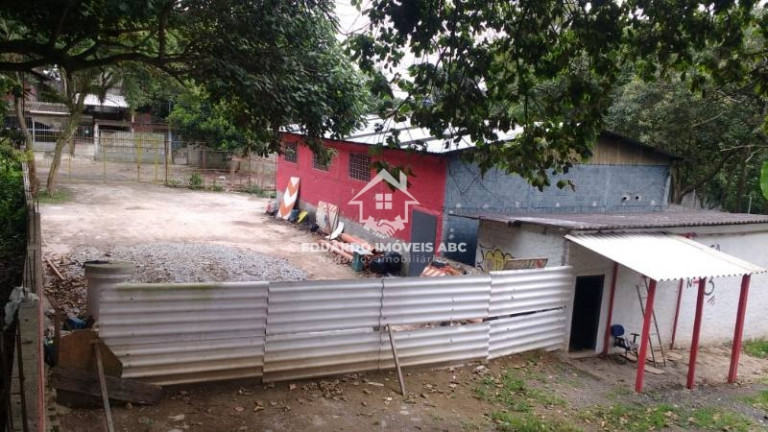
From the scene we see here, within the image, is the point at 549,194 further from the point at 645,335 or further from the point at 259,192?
the point at 259,192

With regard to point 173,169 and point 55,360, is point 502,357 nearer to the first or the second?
point 55,360

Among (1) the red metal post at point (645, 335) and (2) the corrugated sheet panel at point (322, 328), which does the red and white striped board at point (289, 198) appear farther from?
(1) the red metal post at point (645, 335)

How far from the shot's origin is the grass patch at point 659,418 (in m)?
7.32

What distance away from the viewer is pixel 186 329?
6.31m

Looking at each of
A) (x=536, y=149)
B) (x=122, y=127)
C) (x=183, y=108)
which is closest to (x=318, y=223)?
(x=536, y=149)

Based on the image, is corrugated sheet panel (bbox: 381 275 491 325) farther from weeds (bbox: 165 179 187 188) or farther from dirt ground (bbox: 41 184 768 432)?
weeds (bbox: 165 179 187 188)

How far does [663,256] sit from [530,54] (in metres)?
4.95

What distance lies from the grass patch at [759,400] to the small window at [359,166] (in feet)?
36.9

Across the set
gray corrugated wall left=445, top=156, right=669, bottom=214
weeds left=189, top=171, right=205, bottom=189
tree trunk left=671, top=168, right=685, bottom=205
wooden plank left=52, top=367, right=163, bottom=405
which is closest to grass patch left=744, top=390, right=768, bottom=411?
gray corrugated wall left=445, top=156, right=669, bottom=214

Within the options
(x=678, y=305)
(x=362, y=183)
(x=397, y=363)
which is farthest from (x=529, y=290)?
(x=362, y=183)

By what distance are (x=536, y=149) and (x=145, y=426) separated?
5153 mm

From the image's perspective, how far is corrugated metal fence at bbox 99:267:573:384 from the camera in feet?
20.0

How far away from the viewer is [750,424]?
8.01m

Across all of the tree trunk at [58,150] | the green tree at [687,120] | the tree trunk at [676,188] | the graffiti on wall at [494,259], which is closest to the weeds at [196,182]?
the tree trunk at [58,150]
